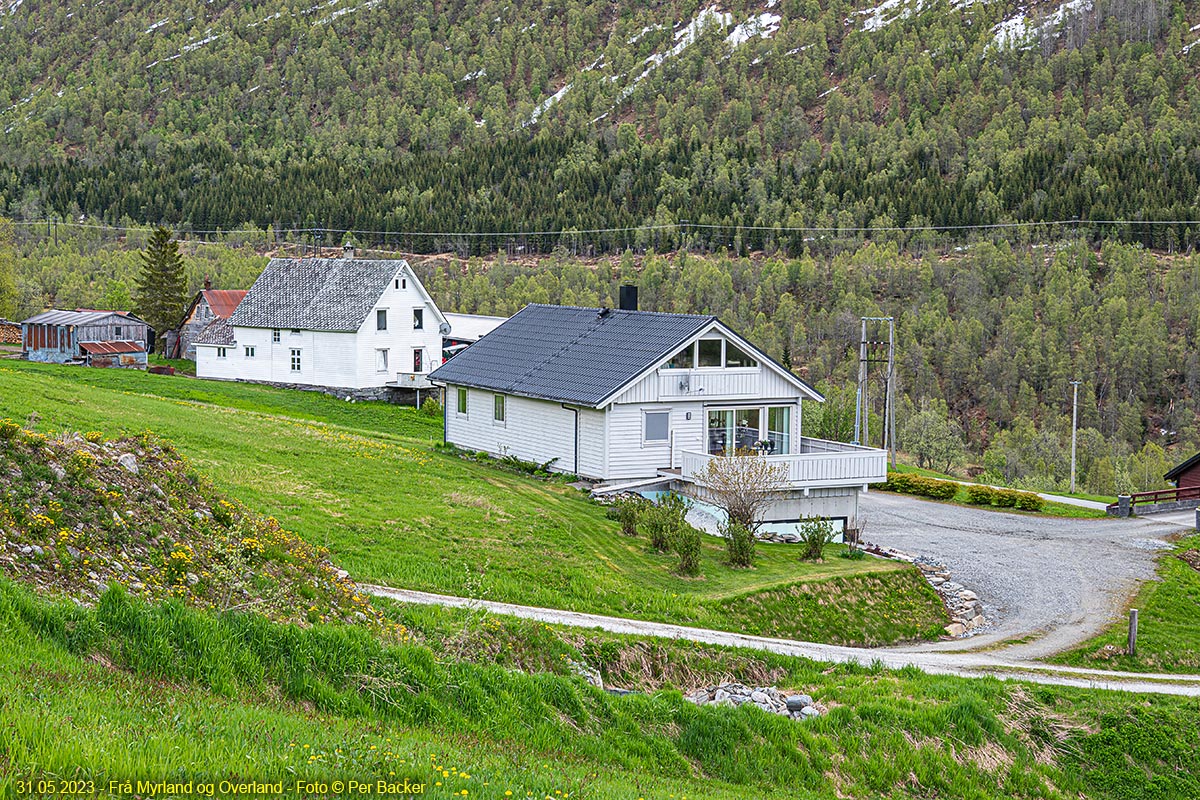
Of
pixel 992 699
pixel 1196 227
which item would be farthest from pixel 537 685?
pixel 1196 227

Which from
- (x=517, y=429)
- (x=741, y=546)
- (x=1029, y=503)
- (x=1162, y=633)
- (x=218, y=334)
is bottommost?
(x=1162, y=633)

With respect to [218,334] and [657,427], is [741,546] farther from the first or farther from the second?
[218,334]

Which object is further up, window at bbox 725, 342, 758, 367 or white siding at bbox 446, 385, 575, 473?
window at bbox 725, 342, 758, 367

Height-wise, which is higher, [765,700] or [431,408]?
[431,408]

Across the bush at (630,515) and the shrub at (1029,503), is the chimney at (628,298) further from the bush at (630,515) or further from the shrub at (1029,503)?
the shrub at (1029,503)

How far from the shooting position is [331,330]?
2467 inches

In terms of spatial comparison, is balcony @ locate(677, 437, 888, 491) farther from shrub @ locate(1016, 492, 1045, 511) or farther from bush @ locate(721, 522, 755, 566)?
shrub @ locate(1016, 492, 1045, 511)

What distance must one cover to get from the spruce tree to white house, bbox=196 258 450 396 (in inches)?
486

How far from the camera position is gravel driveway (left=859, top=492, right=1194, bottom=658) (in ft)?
90.3

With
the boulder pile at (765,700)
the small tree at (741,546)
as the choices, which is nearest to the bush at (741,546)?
the small tree at (741,546)

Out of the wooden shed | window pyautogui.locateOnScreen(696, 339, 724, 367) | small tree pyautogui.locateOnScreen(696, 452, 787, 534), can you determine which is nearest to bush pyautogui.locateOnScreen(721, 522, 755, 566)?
small tree pyautogui.locateOnScreen(696, 452, 787, 534)

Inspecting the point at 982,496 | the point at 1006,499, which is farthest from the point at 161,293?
the point at 1006,499

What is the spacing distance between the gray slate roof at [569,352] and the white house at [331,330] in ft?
70.5

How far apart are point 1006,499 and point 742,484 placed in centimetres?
2076
